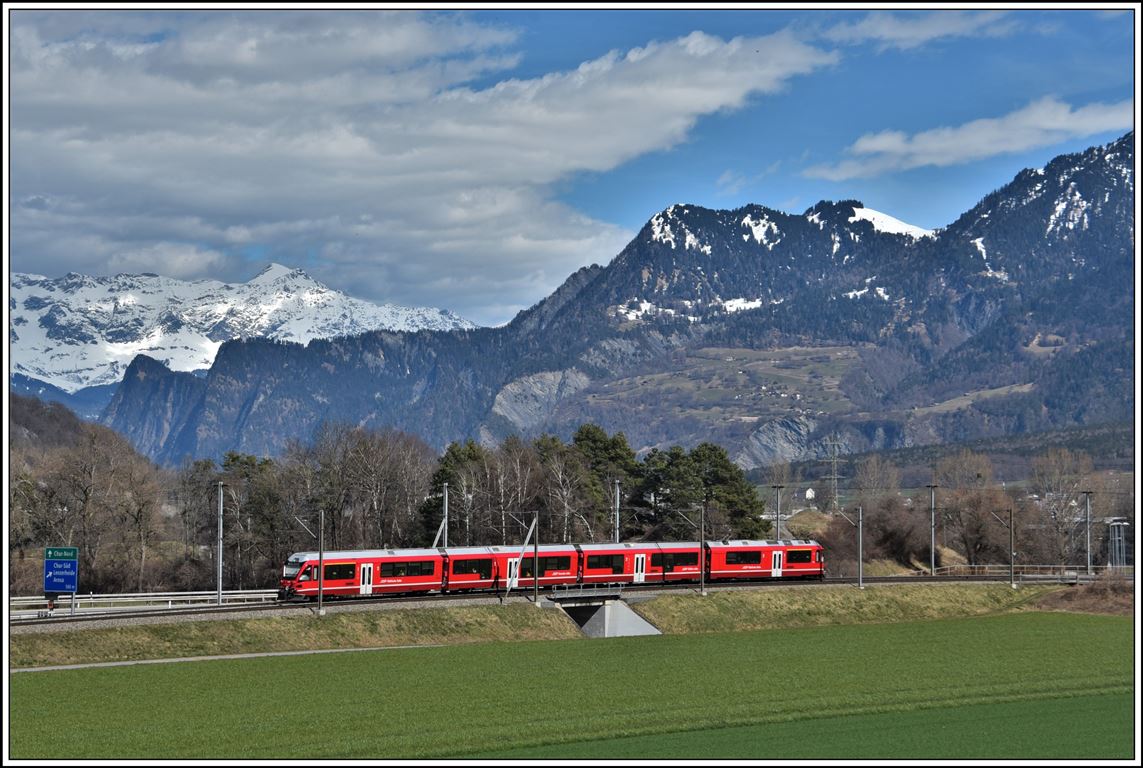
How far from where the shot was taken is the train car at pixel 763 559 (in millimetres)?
100938

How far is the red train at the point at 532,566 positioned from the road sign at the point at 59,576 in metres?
13.7

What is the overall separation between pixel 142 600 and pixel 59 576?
2105 cm

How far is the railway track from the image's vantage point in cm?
6981

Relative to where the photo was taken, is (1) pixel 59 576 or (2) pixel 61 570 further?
(2) pixel 61 570

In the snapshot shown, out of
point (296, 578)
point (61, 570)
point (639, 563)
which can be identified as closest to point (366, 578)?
point (296, 578)

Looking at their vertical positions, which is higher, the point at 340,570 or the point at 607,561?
the point at 340,570

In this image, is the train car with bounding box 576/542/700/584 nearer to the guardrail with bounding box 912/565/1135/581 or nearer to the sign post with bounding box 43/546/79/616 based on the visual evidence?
the guardrail with bounding box 912/565/1135/581

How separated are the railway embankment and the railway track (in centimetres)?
114

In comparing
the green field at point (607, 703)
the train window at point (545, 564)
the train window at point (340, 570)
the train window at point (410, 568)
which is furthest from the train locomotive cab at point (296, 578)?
the train window at point (545, 564)

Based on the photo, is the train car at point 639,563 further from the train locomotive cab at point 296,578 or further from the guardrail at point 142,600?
the guardrail at point 142,600

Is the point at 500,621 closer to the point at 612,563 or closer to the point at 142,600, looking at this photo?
the point at 612,563

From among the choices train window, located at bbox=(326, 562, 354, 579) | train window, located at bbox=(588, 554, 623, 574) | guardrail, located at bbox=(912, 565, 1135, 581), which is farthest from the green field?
guardrail, located at bbox=(912, 565, 1135, 581)

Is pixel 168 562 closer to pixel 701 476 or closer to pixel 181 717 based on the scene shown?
pixel 701 476

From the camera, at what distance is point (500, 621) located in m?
81.8
